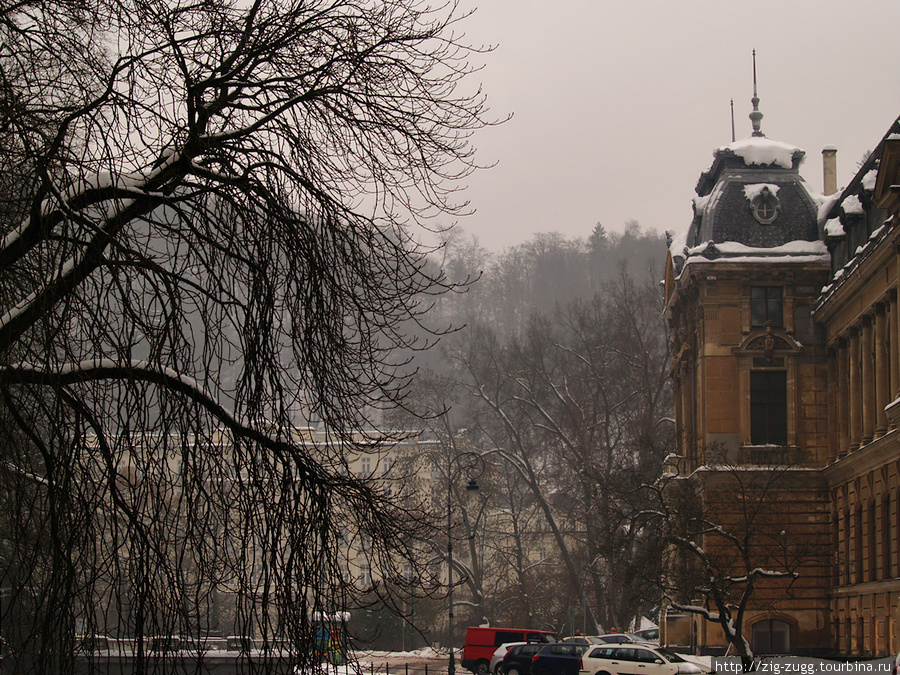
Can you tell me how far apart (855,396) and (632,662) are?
1401 cm

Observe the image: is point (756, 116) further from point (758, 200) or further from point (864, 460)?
point (864, 460)

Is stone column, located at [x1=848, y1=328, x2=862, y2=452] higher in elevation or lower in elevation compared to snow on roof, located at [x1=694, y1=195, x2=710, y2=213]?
lower

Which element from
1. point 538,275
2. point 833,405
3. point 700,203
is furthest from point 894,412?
point 538,275

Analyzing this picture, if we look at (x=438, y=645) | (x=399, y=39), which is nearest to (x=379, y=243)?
(x=399, y=39)

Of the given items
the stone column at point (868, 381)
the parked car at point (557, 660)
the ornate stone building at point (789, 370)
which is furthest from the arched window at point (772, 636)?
the parked car at point (557, 660)

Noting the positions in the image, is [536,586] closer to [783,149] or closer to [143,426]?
[783,149]

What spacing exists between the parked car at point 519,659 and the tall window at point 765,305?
14.6 metres

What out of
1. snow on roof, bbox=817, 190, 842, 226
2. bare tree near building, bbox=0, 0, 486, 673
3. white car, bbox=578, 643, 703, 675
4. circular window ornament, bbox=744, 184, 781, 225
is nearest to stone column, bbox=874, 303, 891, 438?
snow on roof, bbox=817, 190, 842, 226

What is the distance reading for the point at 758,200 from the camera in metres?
48.0

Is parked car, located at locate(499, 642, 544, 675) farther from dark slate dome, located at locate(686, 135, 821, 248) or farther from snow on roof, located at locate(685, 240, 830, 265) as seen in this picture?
dark slate dome, located at locate(686, 135, 821, 248)

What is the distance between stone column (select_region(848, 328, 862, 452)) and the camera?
142 ft

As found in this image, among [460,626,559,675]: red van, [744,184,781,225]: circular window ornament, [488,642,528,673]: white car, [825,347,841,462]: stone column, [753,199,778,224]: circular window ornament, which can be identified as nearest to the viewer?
[488,642,528,673]: white car

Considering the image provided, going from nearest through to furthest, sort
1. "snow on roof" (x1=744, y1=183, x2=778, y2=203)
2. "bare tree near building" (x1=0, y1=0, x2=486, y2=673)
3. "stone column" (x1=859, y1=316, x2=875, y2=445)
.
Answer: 1. "bare tree near building" (x1=0, y1=0, x2=486, y2=673)
2. "stone column" (x1=859, y1=316, x2=875, y2=445)
3. "snow on roof" (x1=744, y1=183, x2=778, y2=203)

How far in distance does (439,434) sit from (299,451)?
54.7 m
